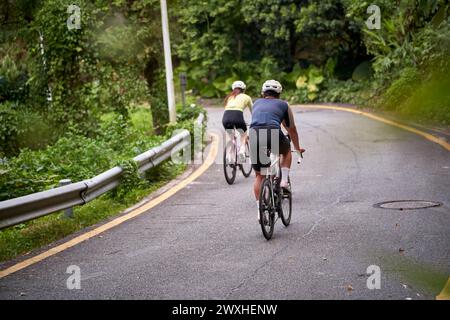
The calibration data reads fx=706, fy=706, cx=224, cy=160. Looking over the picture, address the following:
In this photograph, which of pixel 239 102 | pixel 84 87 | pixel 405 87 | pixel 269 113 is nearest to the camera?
pixel 405 87

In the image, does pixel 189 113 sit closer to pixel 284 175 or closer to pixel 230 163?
pixel 230 163

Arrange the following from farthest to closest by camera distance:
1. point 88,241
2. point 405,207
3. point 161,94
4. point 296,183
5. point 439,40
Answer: point 161,94 < point 296,183 < point 405,207 < point 88,241 < point 439,40

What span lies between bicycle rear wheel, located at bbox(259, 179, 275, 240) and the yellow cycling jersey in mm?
4817

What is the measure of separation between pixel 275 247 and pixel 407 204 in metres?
2.90

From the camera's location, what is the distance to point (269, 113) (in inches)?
327

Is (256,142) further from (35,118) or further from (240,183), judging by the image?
(35,118)

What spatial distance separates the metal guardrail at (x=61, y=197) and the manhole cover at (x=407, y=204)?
3.84m

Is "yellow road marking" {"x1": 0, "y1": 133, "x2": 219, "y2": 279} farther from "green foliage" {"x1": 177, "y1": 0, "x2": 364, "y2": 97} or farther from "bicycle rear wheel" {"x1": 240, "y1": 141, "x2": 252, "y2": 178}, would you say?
"green foliage" {"x1": 177, "y1": 0, "x2": 364, "y2": 97}

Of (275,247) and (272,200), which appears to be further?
(272,200)

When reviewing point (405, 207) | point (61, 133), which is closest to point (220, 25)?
point (61, 133)

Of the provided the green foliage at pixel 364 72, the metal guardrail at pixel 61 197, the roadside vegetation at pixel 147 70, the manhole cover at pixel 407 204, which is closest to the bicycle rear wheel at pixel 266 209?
the roadside vegetation at pixel 147 70

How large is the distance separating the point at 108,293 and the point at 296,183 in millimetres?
6923

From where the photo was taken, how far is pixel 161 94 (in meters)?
22.4

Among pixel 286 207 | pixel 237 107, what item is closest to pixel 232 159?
pixel 237 107
